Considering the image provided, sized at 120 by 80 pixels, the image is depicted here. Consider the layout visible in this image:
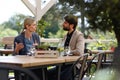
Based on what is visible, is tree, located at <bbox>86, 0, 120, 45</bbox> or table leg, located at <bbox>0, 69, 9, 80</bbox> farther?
table leg, located at <bbox>0, 69, 9, 80</bbox>

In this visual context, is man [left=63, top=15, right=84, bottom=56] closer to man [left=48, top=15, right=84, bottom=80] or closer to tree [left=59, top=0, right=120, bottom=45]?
man [left=48, top=15, right=84, bottom=80]

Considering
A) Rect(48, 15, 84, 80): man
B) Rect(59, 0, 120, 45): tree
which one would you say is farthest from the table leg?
Rect(48, 15, 84, 80): man

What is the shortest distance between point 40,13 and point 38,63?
4.24 meters

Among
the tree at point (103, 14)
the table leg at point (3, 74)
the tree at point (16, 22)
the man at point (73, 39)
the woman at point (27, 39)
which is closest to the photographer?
the tree at point (103, 14)

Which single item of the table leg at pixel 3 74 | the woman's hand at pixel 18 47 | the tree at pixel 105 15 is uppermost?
the tree at pixel 105 15

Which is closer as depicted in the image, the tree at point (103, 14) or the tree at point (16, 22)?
the tree at point (103, 14)

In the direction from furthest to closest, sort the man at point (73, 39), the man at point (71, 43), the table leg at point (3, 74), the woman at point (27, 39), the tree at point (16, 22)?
the tree at point (16, 22) → the woman at point (27, 39) → the man at point (73, 39) → the man at point (71, 43) → the table leg at point (3, 74)

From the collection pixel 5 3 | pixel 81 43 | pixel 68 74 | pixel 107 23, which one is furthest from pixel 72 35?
pixel 5 3

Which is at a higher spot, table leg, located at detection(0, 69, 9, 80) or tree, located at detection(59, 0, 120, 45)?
tree, located at detection(59, 0, 120, 45)

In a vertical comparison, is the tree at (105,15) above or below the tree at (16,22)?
below

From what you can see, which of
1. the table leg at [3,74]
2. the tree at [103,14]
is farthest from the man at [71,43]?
the tree at [103,14]

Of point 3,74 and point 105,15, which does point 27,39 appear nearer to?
point 3,74

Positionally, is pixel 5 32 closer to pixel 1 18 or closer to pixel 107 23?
pixel 1 18

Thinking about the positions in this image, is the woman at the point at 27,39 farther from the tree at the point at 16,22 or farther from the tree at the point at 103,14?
the tree at the point at 16,22
